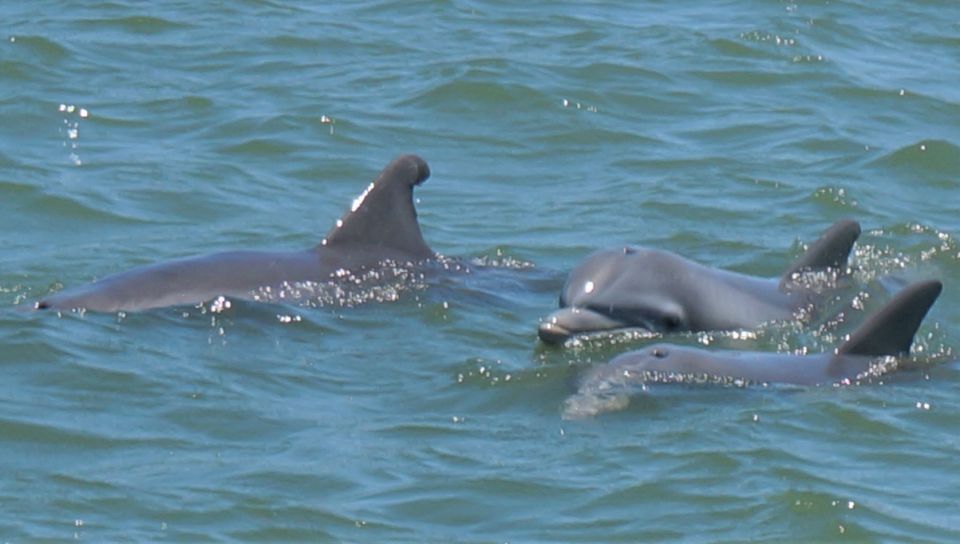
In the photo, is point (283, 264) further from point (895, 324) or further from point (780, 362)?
point (895, 324)

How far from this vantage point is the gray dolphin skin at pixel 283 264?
13977mm

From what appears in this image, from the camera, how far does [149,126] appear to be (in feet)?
64.8

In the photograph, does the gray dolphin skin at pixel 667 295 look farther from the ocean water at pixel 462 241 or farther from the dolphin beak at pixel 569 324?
the ocean water at pixel 462 241

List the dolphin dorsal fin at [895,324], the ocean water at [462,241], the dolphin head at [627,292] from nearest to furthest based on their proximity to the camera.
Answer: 1. the ocean water at [462,241]
2. the dolphin dorsal fin at [895,324]
3. the dolphin head at [627,292]

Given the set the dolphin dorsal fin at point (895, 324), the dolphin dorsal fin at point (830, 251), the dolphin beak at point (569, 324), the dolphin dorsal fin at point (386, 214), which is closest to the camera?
the dolphin dorsal fin at point (895, 324)

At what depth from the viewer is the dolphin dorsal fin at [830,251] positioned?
48.0ft

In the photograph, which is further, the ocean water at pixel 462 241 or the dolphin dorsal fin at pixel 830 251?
the dolphin dorsal fin at pixel 830 251

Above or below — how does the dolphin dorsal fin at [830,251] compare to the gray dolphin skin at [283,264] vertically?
above

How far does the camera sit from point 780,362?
12812 mm

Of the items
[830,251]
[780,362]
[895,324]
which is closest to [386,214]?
[830,251]

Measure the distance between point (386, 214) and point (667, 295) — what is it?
214 cm

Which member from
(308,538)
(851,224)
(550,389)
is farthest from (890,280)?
(308,538)

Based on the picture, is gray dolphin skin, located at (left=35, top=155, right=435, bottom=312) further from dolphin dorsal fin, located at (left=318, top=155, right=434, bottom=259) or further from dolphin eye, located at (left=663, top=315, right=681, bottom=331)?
dolphin eye, located at (left=663, top=315, right=681, bottom=331)

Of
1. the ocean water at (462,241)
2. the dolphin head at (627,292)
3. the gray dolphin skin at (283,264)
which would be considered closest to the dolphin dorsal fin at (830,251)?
the ocean water at (462,241)
